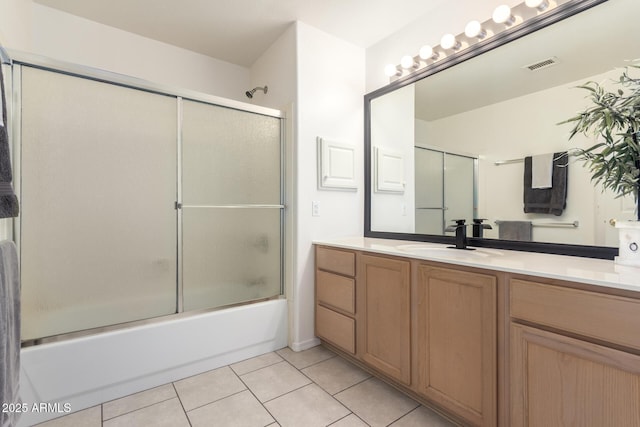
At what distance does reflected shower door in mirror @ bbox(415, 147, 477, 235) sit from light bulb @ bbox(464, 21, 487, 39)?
2.26 feet

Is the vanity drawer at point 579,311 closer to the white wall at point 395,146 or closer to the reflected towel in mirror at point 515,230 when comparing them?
the reflected towel in mirror at point 515,230

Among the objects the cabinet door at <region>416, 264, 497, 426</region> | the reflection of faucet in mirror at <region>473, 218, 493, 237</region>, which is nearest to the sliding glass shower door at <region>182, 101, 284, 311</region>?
the cabinet door at <region>416, 264, 497, 426</region>

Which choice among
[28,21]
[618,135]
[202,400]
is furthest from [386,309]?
[28,21]

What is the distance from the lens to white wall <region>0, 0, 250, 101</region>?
6.00 feet

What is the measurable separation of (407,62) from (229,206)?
1.63 metres

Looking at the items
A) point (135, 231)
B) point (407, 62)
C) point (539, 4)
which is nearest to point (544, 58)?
point (539, 4)

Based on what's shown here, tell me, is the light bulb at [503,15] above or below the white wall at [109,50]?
below

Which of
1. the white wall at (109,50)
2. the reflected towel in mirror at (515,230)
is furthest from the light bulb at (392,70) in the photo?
the white wall at (109,50)

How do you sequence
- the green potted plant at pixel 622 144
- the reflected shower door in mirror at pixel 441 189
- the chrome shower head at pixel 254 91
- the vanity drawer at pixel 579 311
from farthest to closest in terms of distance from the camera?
the chrome shower head at pixel 254 91 → the reflected shower door in mirror at pixel 441 189 → the green potted plant at pixel 622 144 → the vanity drawer at pixel 579 311

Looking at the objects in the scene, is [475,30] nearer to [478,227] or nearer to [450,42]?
[450,42]

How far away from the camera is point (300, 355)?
6.98 ft

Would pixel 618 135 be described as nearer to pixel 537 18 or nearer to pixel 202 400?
pixel 537 18

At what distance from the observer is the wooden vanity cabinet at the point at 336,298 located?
191 centimetres

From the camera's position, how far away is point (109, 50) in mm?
2240
